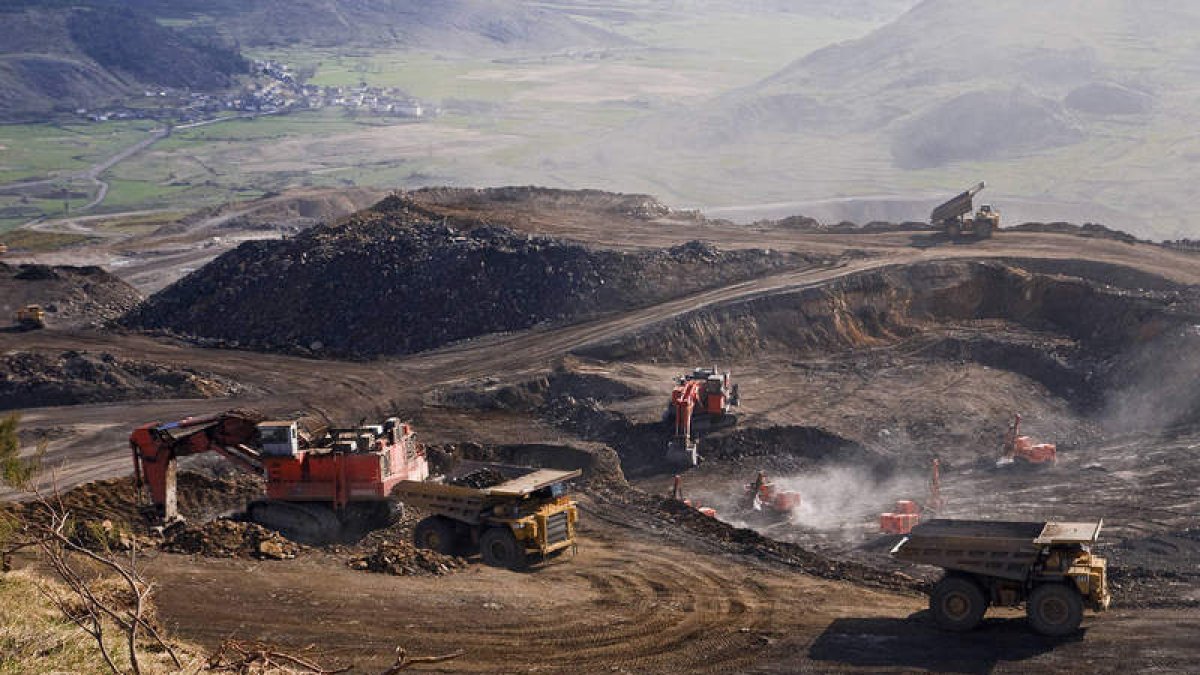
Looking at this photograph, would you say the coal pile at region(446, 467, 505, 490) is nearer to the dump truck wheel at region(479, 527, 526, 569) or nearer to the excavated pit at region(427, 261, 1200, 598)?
the dump truck wheel at region(479, 527, 526, 569)

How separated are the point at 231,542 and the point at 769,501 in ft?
50.8

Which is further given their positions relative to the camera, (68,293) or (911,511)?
(68,293)

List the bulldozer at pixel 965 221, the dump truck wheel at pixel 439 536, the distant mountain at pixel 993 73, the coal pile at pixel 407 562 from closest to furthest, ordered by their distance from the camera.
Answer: the coal pile at pixel 407 562 → the dump truck wheel at pixel 439 536 → the bulldozer at pixel 965 221 → the distant mountain at pixel 993 73

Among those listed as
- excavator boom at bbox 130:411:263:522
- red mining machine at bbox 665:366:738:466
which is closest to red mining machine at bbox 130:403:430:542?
excavator boom at bbox 130:411:263:522

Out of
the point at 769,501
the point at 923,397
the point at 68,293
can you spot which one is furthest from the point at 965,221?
the point at 68,293

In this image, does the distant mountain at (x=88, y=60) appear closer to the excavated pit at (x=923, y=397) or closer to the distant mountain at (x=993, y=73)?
the distant mountain at (x=993, y=73)

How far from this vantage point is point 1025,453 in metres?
39.1

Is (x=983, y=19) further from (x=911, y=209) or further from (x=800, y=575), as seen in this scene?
(x=800, y=575)

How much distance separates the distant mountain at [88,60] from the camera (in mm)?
177250

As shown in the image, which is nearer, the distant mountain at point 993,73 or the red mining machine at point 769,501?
the red mining machine at point 769,501

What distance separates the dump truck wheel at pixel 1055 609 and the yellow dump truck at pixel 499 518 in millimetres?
9830

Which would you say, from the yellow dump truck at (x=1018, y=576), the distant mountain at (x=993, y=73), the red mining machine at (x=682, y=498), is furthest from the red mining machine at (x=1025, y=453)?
the distant mountain at (x=993, y=73)

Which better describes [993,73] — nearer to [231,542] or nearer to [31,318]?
[31,318]

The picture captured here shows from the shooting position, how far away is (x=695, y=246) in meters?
54.8
